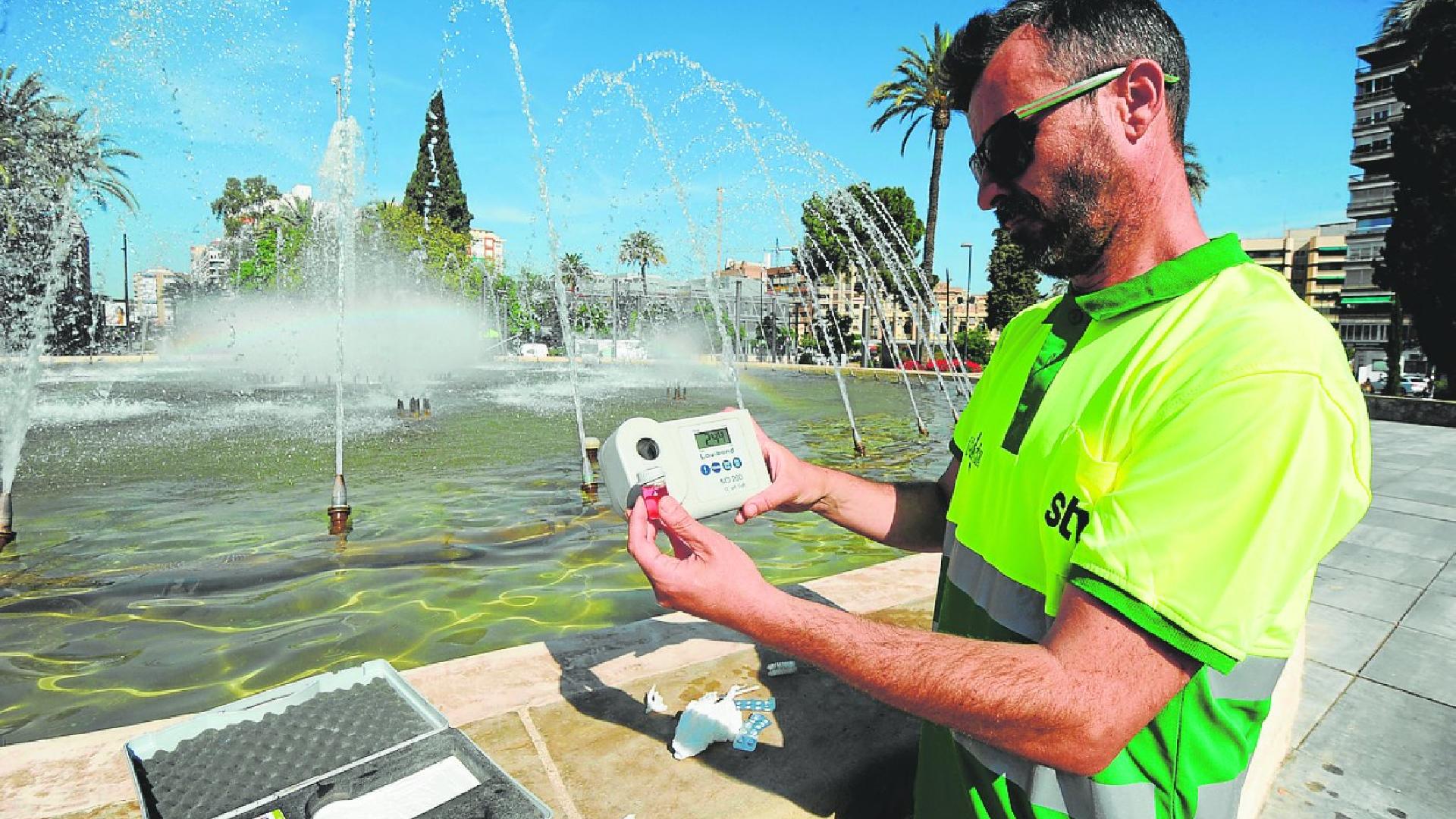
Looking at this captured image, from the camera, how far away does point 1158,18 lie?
4.86ft

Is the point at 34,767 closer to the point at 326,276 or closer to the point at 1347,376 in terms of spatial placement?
the point at 1347,376

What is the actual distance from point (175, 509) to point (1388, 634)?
31.3 ft

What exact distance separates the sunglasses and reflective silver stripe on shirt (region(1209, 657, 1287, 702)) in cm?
96

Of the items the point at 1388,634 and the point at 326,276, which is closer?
the point at 1388,634

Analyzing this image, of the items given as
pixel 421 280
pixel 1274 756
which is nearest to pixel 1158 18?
pixel 1274 756

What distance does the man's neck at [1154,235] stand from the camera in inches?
58.8

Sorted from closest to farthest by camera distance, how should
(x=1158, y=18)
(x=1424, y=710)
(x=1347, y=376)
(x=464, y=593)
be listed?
(x=1347, y=376) → (x=1158, y=18) → (x=1424, y=710) → (x=464, y=593)

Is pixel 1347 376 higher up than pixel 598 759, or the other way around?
pixel 1347 376

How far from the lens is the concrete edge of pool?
2287 millimetres

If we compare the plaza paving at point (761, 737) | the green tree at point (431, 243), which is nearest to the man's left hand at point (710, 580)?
the plaza paving at point (761, 737)

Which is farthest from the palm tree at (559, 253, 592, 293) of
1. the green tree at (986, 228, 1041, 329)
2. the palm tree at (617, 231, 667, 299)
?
the green tree at (986, 228, 1041, 329)

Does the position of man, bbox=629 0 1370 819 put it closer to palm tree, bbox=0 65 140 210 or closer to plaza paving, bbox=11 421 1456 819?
plaza paving, bbox=11 421 1456 819

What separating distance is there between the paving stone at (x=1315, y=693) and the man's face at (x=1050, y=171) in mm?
2654

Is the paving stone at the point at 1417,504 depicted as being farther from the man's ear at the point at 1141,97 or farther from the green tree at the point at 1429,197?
the green tree at the point at 1429,197
